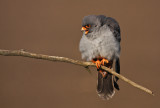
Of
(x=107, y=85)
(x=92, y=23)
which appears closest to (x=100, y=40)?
(x=92, y=23)

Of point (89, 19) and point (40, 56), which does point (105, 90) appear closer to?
point (89, 19)

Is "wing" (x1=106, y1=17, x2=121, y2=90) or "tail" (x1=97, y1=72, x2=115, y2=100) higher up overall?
"wing" (x1=106, y1=17, x2=121, y2=90)

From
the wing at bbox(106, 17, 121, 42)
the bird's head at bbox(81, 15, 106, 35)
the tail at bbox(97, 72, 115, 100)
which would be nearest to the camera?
the bird's head at bbox(81, 15, 106, 35)

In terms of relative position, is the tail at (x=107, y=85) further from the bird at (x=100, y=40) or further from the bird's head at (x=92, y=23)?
the bird's head at (x=92, y=23)

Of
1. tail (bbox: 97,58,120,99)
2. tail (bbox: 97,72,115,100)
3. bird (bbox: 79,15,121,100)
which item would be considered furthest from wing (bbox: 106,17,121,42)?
tail (bbox: 97,72,115,100)

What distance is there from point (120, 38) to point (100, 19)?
1.06ft

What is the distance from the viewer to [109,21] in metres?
1.87

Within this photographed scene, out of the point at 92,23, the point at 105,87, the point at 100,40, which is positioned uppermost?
the point at 92,23

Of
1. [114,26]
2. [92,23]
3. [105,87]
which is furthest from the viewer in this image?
[105,87]

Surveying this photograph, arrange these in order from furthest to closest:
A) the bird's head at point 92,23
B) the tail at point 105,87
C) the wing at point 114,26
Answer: the tail at point 105,87
the wing at point 114,26
the bird's head at point 92,23

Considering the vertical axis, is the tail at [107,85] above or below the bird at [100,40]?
below

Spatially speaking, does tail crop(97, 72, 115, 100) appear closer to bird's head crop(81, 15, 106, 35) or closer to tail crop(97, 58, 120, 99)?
tail crop(97, 58, 120, 99)

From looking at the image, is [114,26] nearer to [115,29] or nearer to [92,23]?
[115,29]

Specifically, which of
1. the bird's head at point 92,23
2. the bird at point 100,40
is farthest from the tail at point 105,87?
the bird's head at point 92,23
